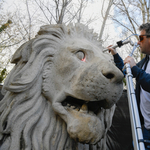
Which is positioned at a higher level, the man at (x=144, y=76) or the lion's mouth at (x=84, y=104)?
the man at (x=144, y=76)

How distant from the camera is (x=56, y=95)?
148 cm

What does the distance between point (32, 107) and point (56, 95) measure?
0.25 metres

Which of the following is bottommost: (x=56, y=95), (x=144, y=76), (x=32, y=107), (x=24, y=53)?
(x=32, y=107)

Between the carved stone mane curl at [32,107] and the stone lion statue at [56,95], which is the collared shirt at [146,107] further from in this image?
the carved stone mane curl at [32,107]

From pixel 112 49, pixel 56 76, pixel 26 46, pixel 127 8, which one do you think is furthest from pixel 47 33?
pixel 127 8

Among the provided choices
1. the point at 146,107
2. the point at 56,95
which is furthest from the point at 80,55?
the point at 146,107

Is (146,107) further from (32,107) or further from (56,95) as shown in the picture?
(32,107)

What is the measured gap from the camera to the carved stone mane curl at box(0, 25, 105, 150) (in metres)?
1.32

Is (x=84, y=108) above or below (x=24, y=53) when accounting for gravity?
below

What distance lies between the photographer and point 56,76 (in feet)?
5.05

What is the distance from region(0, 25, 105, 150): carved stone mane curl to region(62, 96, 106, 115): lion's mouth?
0.55 feet

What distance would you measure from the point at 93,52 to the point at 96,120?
688 millimetres

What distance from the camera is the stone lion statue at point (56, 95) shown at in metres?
1.31

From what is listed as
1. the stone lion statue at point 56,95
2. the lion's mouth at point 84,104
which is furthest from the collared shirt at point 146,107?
the lion's mouth at point 84,104
